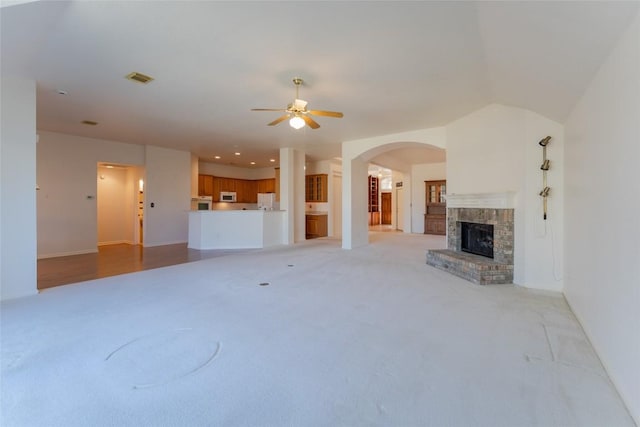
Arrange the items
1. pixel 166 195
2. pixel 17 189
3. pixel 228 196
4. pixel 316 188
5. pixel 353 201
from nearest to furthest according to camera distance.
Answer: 1. pixel 17 189
2. pixel 353 201
3. pixel 166 195
4. pixel 316 188
5. pixel 228 196

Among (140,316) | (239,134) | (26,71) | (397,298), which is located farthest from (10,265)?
(397,298)

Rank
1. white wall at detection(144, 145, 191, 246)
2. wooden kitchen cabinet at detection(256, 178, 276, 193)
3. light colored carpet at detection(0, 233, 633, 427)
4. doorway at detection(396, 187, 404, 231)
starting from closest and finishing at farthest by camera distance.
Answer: light colored carpet at detection(0, 233, 633, 427), white wall at detection(144, 145, 191, 246), wooden kitchen cabinet at detection(256, 178, 276, 193), doorway at detection(396, 187, 404, 231)

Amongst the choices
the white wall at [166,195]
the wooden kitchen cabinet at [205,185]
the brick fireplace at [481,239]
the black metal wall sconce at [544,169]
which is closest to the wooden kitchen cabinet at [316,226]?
the wooden kitchen cabinet at [205,185]

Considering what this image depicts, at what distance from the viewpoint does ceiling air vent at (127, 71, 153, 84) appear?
11.2 ft

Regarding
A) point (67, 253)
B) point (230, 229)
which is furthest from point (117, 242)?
point (230, 229)

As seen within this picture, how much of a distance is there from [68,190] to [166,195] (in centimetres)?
207

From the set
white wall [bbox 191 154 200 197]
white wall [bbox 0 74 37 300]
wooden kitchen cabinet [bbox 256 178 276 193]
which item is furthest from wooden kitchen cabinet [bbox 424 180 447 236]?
white wall [bbox 0 74 37 300]

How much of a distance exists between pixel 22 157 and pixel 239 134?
353 cm

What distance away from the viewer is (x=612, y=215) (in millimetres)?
1994

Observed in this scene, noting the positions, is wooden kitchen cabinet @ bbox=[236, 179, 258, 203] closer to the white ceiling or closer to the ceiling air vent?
the white ceiling

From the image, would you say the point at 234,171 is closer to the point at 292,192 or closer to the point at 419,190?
the point at 292,192

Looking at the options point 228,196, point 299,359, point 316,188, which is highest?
point 316,188

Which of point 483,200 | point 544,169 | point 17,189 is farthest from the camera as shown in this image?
point 483,200

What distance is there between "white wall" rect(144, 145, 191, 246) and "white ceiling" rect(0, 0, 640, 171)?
2.78 meters
